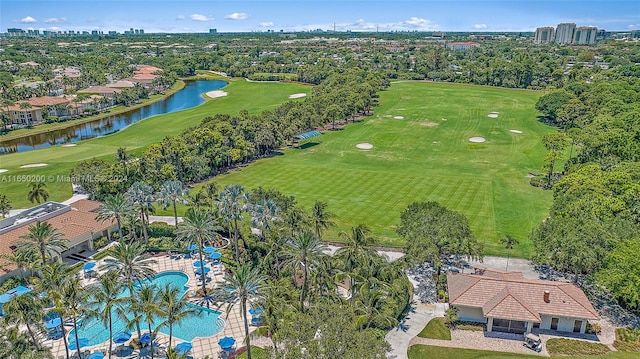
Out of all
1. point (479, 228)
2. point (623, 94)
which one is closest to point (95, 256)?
point (479, 228)

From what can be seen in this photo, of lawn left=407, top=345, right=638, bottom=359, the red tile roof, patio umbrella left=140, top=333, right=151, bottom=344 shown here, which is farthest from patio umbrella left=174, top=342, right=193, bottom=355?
the red tile roof

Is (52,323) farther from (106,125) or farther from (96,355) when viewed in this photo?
(106,125)

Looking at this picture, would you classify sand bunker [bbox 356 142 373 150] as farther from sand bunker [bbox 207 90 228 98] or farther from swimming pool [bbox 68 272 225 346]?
sand bunker [bbox 207 90 228 98]

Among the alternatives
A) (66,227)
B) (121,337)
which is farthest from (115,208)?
(121,337)

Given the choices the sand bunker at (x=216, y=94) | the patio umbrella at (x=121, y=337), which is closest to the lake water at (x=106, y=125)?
the sand bunker at (x=216, y=94)

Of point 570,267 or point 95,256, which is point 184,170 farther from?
point 570,267

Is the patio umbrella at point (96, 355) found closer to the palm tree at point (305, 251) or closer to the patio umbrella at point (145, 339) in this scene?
the patio umbrella at point (145, 339)

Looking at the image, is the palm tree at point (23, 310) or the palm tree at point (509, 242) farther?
the palm tree at point (509, 242)
